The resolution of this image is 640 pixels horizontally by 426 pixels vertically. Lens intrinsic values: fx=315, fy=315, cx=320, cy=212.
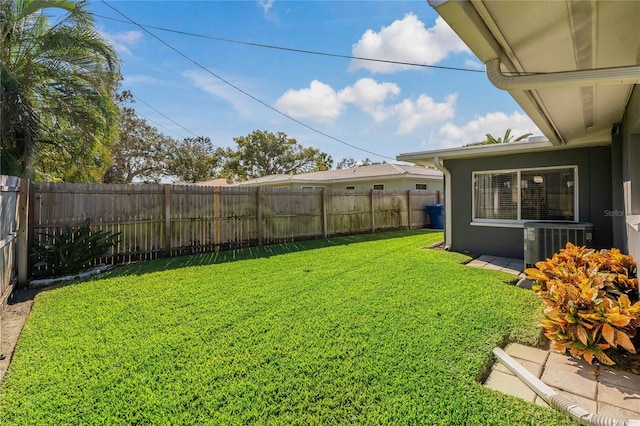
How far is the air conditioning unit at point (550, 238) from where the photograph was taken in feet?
18.0

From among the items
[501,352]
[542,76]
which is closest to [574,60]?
[542,76]

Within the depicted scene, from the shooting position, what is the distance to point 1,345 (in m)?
3.09

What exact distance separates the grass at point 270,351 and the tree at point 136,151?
68.8 ft

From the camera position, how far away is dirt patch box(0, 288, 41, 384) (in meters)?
2.88

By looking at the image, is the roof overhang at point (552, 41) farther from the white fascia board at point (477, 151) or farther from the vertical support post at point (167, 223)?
the vertical support post at point (167, 223)

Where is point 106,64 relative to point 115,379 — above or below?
above

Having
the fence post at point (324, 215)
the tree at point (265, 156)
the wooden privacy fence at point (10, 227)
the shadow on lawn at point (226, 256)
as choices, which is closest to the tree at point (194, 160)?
the tree at point (265, 156)

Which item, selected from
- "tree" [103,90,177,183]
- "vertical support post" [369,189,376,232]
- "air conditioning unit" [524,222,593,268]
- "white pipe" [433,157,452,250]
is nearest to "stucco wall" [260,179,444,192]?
"vertical support post" [369,189,376,232]

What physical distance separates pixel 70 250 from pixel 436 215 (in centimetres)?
1294

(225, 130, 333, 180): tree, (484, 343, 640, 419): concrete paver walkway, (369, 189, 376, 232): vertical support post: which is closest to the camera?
(484, 343, 640, 419): concrete paver walkway

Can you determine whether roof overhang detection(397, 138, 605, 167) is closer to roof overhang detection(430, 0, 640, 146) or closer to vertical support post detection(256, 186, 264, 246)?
roof overhang detection(430, 0, 640, 146)

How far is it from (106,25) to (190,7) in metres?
2.49

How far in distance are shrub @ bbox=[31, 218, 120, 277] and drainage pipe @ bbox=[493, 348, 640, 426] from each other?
22.5 feet

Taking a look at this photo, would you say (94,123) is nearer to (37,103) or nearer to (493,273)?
(37,103)
